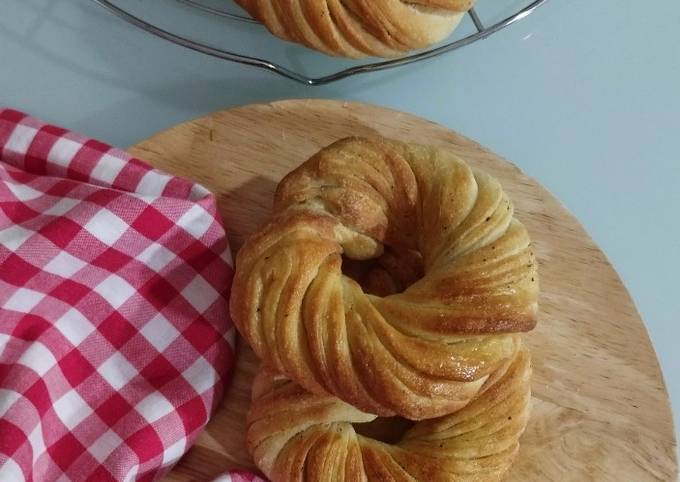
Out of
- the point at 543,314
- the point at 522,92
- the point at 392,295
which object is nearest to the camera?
the point at 392,295

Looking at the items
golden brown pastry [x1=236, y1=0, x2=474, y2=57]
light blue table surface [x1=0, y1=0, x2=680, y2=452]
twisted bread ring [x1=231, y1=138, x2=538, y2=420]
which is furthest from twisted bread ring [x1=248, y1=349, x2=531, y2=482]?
golden brown pastry [x1=236, y1=0, x2=474, y2=57]

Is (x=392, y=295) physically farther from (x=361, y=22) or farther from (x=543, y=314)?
(x=361, y=22)

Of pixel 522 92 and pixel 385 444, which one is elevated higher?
pixel 522 92

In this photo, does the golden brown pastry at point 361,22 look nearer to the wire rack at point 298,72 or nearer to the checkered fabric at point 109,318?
the wire rack at point 298,72

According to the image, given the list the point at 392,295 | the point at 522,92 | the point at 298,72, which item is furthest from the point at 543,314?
the point at 298,72

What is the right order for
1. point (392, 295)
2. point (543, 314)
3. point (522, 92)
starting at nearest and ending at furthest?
point (392, 295)
point (543, 314)
point (522, 92)

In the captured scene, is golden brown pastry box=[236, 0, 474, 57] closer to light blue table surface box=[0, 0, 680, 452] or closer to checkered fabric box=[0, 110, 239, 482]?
light blue table surface box=[0, 0, 680, 452]

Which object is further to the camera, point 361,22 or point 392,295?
point 361,22

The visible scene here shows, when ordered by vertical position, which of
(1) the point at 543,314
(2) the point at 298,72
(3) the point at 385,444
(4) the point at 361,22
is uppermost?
(4) the point at 361,22
